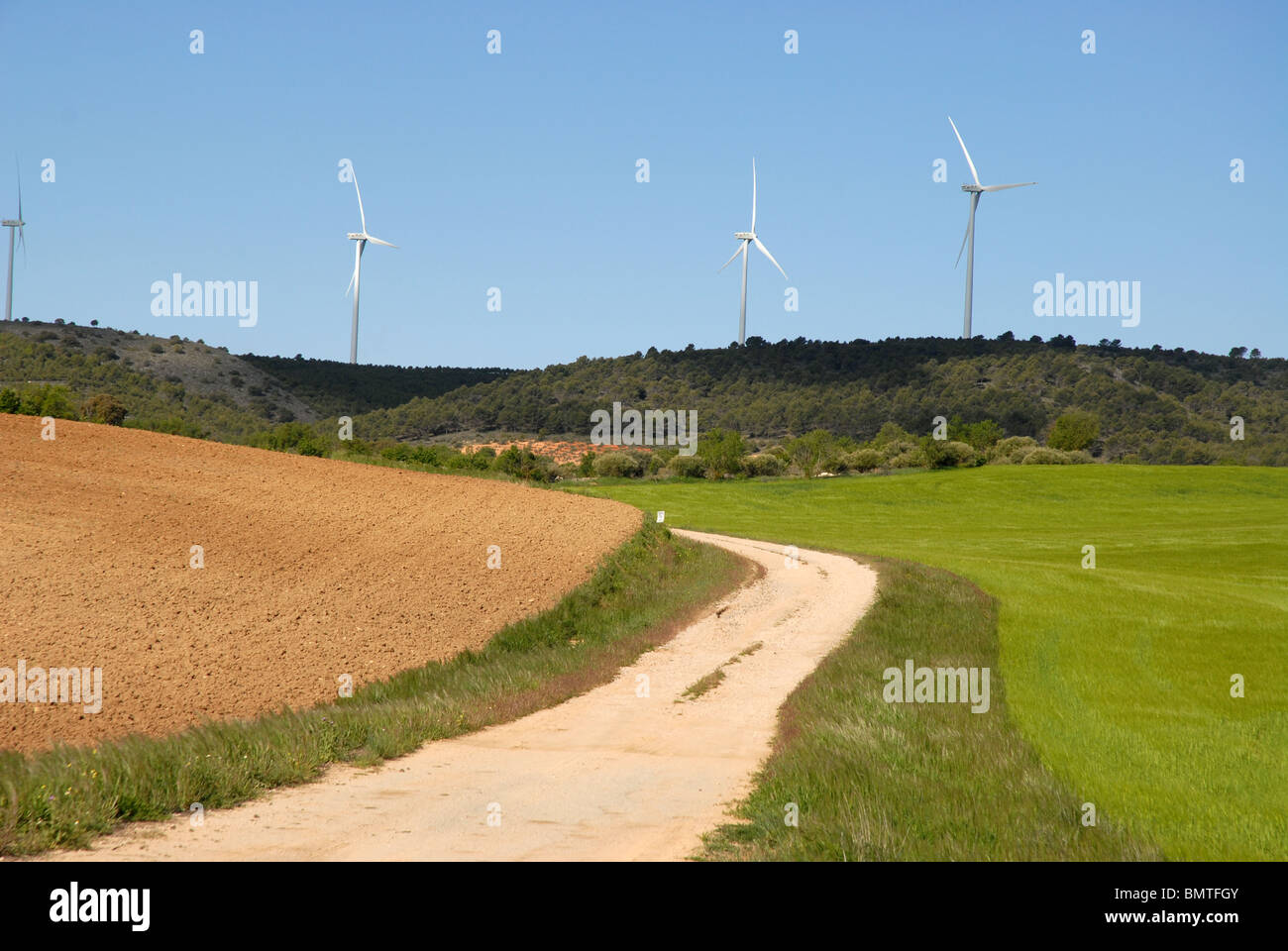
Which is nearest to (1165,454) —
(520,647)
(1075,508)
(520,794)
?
(1075,508)

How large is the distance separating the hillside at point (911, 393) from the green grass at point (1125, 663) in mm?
59864

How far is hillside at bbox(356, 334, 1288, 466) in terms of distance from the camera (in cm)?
11819

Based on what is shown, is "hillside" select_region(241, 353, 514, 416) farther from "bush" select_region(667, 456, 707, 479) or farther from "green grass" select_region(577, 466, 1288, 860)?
"green grass" select_region(577, 466, 1288, 860)

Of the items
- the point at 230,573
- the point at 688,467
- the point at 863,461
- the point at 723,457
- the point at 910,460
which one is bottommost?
the point at 230,573

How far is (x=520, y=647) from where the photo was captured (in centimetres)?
1789

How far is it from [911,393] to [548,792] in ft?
409

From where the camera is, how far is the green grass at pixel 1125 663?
8.70 metres

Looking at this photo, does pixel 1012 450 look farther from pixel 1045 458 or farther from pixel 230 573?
pixel 230 573

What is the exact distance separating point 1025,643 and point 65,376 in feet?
307
